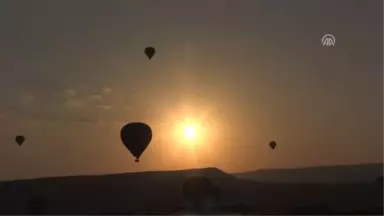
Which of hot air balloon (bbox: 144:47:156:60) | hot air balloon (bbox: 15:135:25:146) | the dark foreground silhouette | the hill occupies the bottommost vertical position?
the dark foreground silhouette

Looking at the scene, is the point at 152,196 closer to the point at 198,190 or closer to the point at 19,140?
the point at 198,190

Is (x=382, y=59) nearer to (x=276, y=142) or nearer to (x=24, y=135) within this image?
(x=276, y=142)

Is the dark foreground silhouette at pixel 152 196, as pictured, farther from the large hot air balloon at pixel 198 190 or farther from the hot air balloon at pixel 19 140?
the hot air balloon at pixel 19 140

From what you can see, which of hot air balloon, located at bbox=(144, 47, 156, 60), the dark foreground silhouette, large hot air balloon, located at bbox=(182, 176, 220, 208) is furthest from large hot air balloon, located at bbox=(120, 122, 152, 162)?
hot air balloon, located at bbox=(144, 47, 156, 60)

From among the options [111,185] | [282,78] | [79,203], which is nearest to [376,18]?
[282,78]

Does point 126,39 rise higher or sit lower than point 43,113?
higher

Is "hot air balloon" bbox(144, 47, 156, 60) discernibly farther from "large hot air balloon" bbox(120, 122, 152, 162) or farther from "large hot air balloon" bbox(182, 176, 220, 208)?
"large hot air balloon" bbox(182, 176, 220, 208)

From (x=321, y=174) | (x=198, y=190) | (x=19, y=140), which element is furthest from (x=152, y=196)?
(x=321, y=174)

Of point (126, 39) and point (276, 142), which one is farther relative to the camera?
point (276, 142)
